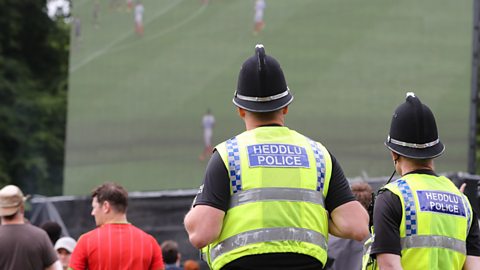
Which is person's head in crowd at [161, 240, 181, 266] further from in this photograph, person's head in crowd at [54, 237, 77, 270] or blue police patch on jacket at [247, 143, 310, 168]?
blue police patch on jacket at [247, 143, 310, 168]

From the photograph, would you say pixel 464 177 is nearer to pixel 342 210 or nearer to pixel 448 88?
pixel 448 88

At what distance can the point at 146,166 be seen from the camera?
16.9 m

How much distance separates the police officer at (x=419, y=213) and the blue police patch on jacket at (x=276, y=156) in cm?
52

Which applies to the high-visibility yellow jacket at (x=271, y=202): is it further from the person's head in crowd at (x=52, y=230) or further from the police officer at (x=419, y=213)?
the person's head in crowd at (x=52, y=230)

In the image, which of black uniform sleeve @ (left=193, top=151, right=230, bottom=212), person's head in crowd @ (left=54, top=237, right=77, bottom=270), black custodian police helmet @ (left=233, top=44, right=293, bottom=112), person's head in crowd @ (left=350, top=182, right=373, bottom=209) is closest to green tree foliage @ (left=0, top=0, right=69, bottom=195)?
person's head in crowd @ (left=54, top=237, right=77, bottom=270)

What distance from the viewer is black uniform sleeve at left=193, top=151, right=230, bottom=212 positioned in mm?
4141

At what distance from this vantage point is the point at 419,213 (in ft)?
15.0

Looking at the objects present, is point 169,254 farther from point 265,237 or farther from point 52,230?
point 265,237

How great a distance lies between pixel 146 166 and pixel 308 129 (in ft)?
9.48

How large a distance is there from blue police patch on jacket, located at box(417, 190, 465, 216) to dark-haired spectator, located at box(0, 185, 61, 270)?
3.49m

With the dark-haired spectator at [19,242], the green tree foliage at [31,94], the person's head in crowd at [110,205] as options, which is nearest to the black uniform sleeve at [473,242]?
the person's head in crowd at [110,205]

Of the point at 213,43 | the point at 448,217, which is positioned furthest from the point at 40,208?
the point at 448,217

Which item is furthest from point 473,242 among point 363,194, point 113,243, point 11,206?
point 11,206

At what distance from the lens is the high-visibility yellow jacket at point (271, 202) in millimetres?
4145
